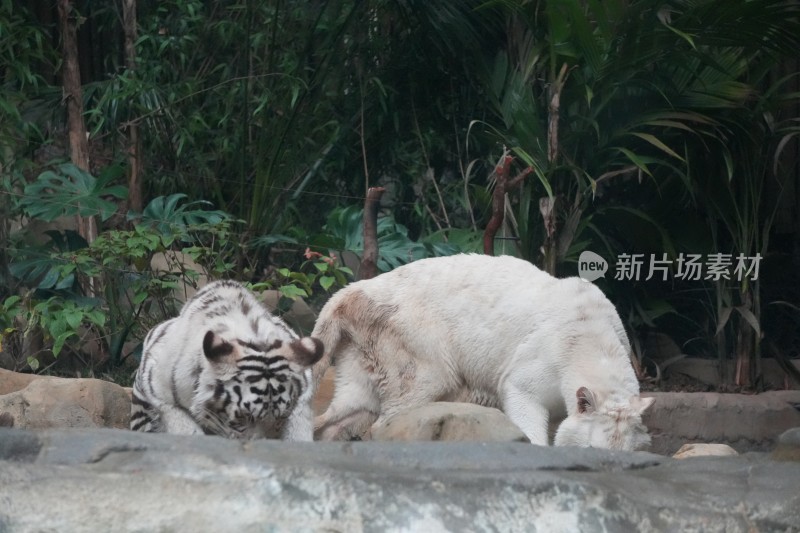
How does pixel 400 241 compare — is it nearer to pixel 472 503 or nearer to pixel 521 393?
pixel 521 393

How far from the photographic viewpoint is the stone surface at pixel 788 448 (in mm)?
→ 4160

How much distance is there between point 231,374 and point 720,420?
4.44m

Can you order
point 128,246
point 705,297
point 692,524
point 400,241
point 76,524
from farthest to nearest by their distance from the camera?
point 705,297
point 400,241
point 128,246
point 692,524
point 76,524

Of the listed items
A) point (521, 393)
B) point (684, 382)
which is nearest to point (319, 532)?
point (521, 393)

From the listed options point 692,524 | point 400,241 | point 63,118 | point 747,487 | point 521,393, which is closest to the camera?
point 692,524

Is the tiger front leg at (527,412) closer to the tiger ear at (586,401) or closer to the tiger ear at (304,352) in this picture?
the tiger ear at (586,401)

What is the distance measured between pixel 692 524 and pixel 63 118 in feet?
26.1

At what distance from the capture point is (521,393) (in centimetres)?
586

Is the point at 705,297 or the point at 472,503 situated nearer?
the point at 472,503

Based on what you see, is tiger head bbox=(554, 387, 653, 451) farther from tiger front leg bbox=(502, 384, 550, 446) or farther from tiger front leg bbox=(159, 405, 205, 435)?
tiger front leg bbox=(159, 405, 205, 435)

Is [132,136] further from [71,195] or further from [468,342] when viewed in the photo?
[468,342]

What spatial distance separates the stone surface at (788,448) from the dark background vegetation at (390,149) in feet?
11.5

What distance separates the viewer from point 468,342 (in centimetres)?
608

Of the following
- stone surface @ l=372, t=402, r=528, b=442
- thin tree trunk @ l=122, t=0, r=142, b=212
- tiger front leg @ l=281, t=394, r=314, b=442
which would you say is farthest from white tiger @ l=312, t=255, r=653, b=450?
thin tree trunk @ l=122, t=0, r=142, b=212
